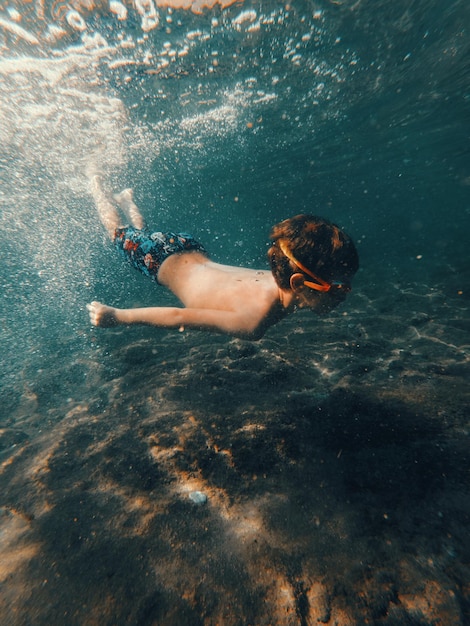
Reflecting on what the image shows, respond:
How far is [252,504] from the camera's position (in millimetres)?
2617

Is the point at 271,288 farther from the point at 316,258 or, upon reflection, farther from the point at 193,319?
the point at 193,319

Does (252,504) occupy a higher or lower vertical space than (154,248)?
lower

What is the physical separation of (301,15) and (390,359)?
1258 centimetres

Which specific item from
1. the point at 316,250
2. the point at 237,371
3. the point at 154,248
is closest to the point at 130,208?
the point at 154,248

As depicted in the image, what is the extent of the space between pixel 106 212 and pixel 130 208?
141 cm

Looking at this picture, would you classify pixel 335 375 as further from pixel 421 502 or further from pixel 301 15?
pixel 301 15

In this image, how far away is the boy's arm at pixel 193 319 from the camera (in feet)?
11.1

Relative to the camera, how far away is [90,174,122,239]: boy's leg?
283 inches

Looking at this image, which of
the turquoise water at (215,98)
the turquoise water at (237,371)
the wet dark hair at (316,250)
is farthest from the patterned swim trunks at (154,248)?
the turquoise water at (215,98)

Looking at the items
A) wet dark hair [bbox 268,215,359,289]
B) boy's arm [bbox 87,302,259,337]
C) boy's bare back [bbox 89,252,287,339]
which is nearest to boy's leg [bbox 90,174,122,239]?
boy's bare back [bbox 89,252,287,339]

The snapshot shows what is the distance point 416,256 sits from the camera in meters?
19.9

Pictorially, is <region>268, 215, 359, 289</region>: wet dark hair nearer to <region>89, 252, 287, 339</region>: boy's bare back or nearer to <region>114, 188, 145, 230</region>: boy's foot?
<region>89, 252, 287, 339</region>: boy's bare back

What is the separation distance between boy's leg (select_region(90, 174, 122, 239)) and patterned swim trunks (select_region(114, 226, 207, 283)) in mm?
1602

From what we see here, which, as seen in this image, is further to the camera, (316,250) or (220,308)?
(220,308)
